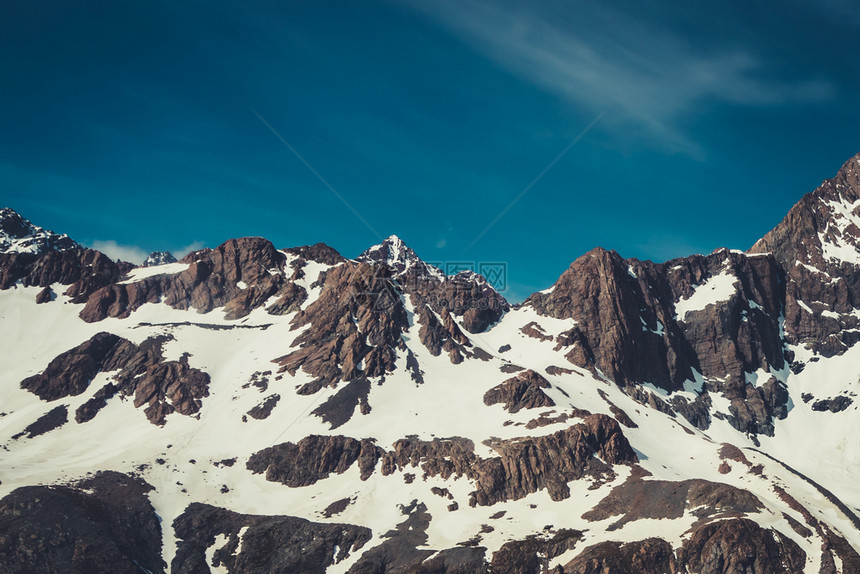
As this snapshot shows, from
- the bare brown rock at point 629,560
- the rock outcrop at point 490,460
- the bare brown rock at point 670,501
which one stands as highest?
the rock outcrop at point 490,460

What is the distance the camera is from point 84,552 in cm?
13925

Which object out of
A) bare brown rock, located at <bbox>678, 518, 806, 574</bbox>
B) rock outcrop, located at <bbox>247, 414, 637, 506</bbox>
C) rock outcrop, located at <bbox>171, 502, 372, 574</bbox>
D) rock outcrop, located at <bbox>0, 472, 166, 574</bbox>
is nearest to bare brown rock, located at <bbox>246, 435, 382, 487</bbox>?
rock outcrop, located at <bbox>247, 414, 637, 506</bbox>

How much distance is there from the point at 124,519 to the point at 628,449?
130004 millimetres

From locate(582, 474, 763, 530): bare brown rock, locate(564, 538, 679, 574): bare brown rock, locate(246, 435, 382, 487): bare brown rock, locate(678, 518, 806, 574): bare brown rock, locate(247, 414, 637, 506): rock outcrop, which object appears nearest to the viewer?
locate(678, 518, 806, 574): bare brown rock

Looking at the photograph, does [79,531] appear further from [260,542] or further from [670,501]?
[670,501]

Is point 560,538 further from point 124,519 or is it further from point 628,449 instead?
point 124,519

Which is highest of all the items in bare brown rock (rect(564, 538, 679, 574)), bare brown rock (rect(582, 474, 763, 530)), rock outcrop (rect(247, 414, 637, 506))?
rock outcrop (rect(247, 414, 637, 506))

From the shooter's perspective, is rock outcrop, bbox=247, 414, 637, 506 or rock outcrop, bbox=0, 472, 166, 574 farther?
rock outcrop, bbox=247, 414, 637, 506

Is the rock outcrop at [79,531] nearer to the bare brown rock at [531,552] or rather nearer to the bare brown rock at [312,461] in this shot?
the bare brown rock at [312,461]

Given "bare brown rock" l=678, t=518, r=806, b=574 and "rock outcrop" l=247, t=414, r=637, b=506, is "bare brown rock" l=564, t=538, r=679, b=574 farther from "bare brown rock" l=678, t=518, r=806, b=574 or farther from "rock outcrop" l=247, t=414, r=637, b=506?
"rock outcrop" l=247, t=414, r=637, b=506

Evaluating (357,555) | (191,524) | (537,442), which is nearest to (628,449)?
(537,442)

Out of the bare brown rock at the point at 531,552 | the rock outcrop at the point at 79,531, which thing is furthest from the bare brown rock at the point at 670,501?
the rock outcrop at the point at 79,531

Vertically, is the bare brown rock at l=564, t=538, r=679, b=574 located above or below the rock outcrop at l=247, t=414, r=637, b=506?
below

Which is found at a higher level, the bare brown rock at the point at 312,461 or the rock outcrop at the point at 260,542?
the bare brown rock at the point at 312,461
